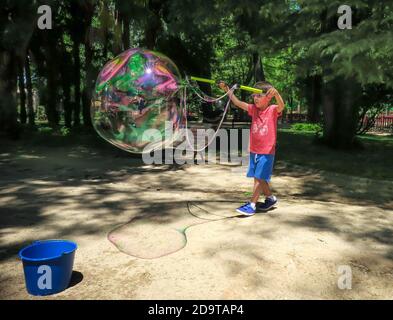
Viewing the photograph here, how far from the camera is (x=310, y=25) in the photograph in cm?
1047

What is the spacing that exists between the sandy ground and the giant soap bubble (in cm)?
114

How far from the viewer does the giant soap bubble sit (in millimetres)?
5176

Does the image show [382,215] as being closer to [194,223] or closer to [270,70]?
[194,223]

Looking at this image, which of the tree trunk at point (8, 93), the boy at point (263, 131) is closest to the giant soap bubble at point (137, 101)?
the boy at point (263, 131)

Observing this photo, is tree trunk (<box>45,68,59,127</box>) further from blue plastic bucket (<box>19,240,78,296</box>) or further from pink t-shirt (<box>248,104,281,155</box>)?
blue plastic bucket (<box>19,240,78,296</box>)

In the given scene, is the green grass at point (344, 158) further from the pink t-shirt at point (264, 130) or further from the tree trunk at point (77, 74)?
the tree trunk at point (77, 74)

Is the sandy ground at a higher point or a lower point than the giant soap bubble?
lower

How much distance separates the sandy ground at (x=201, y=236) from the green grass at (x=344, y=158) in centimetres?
132

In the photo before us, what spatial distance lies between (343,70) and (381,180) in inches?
117

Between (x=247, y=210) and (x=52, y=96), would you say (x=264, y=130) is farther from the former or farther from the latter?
(x=52, y=96)

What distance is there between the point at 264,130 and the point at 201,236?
172cm

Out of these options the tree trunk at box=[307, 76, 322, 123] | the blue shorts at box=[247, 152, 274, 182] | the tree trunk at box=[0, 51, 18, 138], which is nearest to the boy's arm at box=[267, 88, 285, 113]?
the blue shorts at box=[247, 152, 274, 182]

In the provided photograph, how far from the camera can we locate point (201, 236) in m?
4.95

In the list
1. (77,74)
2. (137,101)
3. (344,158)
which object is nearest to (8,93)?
(77,74)
